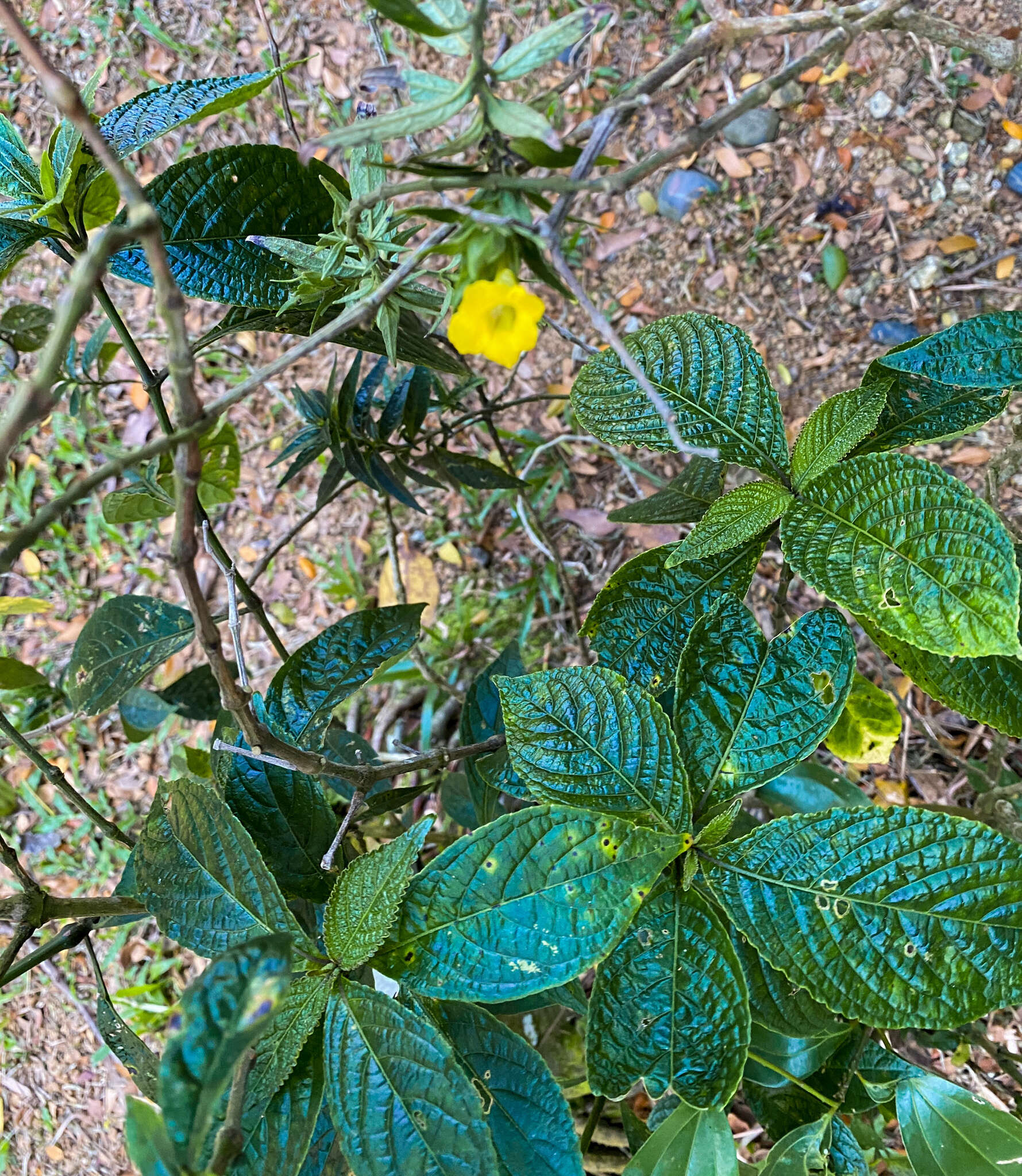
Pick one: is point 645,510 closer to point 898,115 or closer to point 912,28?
point 912,28

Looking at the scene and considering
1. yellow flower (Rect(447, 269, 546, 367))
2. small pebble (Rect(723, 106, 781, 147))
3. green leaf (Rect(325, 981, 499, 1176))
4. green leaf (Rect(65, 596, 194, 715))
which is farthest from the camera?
small pebble (Rect(723, 106, 781, 147))

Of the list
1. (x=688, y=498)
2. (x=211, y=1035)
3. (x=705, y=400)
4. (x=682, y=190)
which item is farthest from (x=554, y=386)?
(x=211, y=1035)

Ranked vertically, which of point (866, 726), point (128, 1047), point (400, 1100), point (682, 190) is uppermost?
point (682, 190)

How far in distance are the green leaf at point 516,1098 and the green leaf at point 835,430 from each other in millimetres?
636

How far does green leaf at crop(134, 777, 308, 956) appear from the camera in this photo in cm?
78

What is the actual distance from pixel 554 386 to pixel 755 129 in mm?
789

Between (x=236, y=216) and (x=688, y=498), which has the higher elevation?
(x=236, y=216)

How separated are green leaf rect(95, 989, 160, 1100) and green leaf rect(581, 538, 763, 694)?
0.63m

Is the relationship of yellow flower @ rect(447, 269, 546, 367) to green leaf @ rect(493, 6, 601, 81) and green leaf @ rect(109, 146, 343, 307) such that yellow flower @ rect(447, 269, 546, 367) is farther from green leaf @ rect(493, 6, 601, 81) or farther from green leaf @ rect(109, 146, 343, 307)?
green leaf @ rect(109, 146, 343, 307)

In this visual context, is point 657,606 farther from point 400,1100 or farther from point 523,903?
point 400,1100

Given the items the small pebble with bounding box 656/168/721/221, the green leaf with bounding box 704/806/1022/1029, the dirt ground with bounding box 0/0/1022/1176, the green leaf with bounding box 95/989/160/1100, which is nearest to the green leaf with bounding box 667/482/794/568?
the green leaf with bounding box 704/806/1022/1029

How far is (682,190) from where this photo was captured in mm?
2127

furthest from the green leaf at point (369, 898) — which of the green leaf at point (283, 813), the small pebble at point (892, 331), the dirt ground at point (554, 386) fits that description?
the small pebble at point (892, 331)

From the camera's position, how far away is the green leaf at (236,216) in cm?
89
